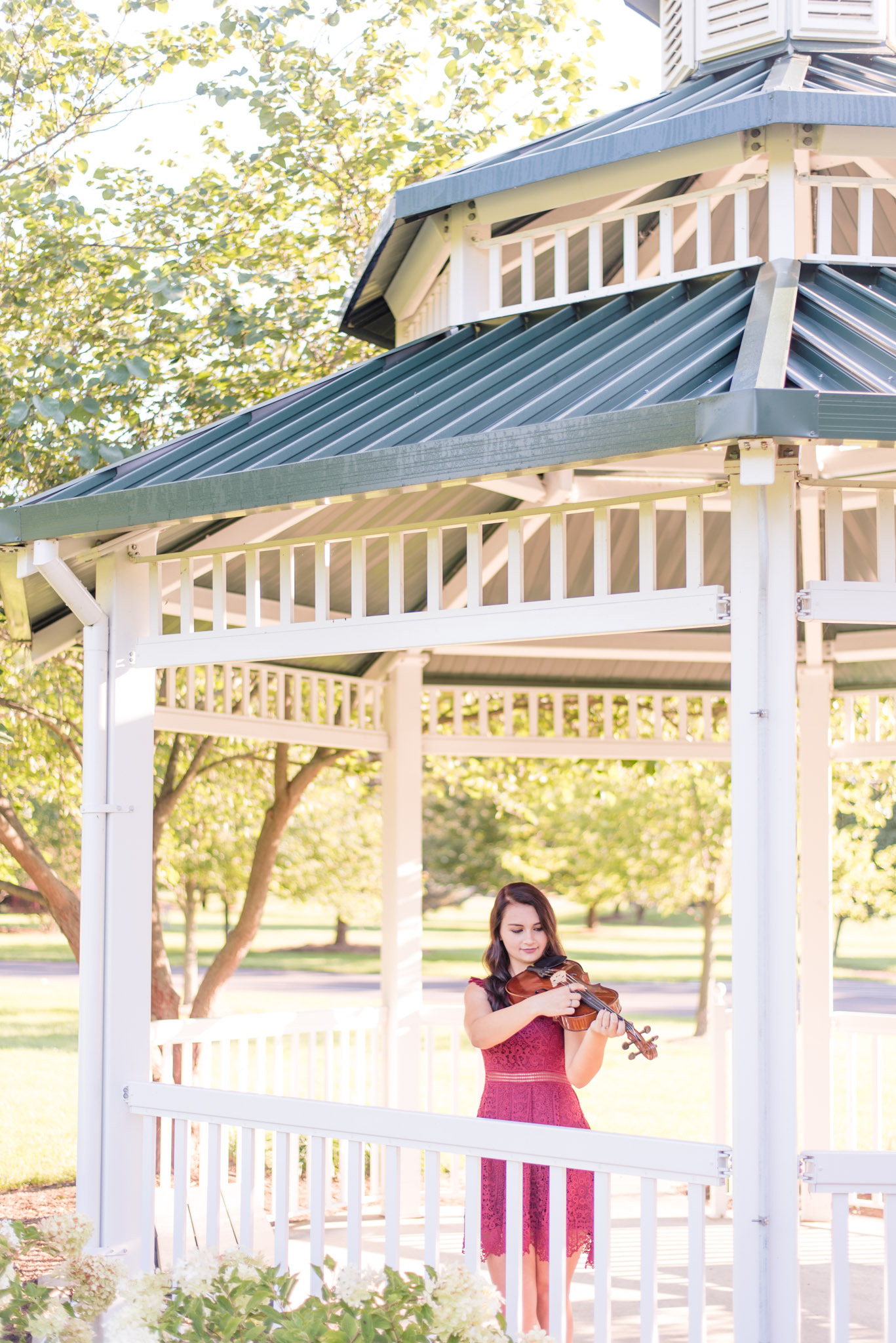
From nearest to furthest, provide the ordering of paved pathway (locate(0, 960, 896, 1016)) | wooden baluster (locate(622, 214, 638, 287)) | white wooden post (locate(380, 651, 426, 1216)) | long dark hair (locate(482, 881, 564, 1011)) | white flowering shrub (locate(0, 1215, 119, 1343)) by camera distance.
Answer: white flowering shrub (locate(0, 1215, 119, 1343)) → long dark hair (locate(482, 881, 564, 1011)) → wooden baluster (locate(622, 214, 638, 287)) → white wooden post (locate(380, 651, 426, 1216)) → paved pathway (locate(0, 960, 896, 1016))

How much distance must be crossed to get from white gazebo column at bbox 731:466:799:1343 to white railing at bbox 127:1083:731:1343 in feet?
0.47

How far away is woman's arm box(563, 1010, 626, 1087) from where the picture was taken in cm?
418

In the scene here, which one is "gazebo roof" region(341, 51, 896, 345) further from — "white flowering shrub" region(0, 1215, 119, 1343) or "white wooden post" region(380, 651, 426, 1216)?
"white flowering shrub" region(0, 1215, 119, 1343)

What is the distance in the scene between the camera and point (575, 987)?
4.32 m

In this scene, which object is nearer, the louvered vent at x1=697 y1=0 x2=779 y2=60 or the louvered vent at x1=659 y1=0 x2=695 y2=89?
the louvered vent at x1=697 y1=0 x2=779 y2=60

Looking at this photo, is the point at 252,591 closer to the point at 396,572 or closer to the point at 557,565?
the point at 396,572

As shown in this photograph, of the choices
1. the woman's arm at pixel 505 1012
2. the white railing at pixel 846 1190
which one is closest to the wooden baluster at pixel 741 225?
the woman's arm at pixel 505 1012

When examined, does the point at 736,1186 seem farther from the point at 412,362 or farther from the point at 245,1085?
the point at 245,1085

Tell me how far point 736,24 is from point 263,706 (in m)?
4.15

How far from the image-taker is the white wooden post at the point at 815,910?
753 cm

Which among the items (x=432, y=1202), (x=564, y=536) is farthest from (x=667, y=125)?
(x=432, y=1202)

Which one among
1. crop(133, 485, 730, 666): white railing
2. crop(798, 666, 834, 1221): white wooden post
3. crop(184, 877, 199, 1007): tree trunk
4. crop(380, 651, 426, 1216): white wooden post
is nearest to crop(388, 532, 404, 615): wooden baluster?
crop(133, 485, 730, 666): white railing

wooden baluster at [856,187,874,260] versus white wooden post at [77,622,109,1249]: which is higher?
wooden baluster at [856,187,874,260]

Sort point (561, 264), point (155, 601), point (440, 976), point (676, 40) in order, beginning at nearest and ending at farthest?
point (155, 601)
point (561, 264)
point (676, 40)
point (440, 976)
